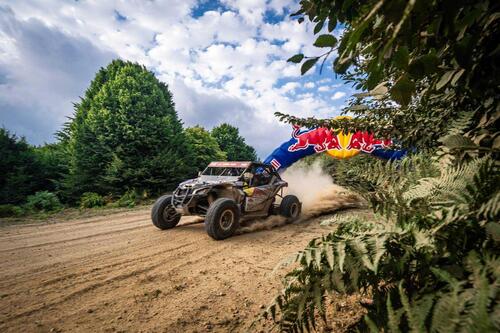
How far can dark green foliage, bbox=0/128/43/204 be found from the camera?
1197 centimetres

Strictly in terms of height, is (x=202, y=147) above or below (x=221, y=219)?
above

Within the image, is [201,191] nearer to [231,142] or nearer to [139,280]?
[139,280]

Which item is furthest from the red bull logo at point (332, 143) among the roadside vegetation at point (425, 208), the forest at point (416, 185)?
the roadside vegetation at point (425, 208)

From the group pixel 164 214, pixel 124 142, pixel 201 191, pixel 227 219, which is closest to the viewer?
pixel 227 219

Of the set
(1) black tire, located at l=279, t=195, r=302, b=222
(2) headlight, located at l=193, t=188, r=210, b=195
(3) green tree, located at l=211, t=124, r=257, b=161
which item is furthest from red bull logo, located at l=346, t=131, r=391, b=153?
(3) green tree, located at l=211, t=124, r=257, b=161

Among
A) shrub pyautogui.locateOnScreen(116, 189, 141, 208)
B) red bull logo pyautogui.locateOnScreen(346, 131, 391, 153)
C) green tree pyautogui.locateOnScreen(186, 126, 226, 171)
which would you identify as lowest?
shrub pyautogui.locateOnScreen(116, 189, 141, 208)

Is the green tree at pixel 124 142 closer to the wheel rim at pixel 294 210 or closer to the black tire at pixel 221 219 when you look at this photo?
the wheel rim at pixel 294 210

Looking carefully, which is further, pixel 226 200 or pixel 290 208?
pixel 290 208

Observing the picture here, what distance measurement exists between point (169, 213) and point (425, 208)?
521cm

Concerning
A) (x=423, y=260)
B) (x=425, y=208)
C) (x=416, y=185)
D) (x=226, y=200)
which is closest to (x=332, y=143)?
(x=226, y=200)

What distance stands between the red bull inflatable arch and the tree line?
6.87 meters

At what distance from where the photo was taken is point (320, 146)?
8422mm

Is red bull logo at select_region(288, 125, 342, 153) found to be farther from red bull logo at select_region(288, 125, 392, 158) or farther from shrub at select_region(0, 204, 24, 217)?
shrub at select_region(0, 204, 24, 217)

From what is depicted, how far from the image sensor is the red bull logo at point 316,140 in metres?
8.16
